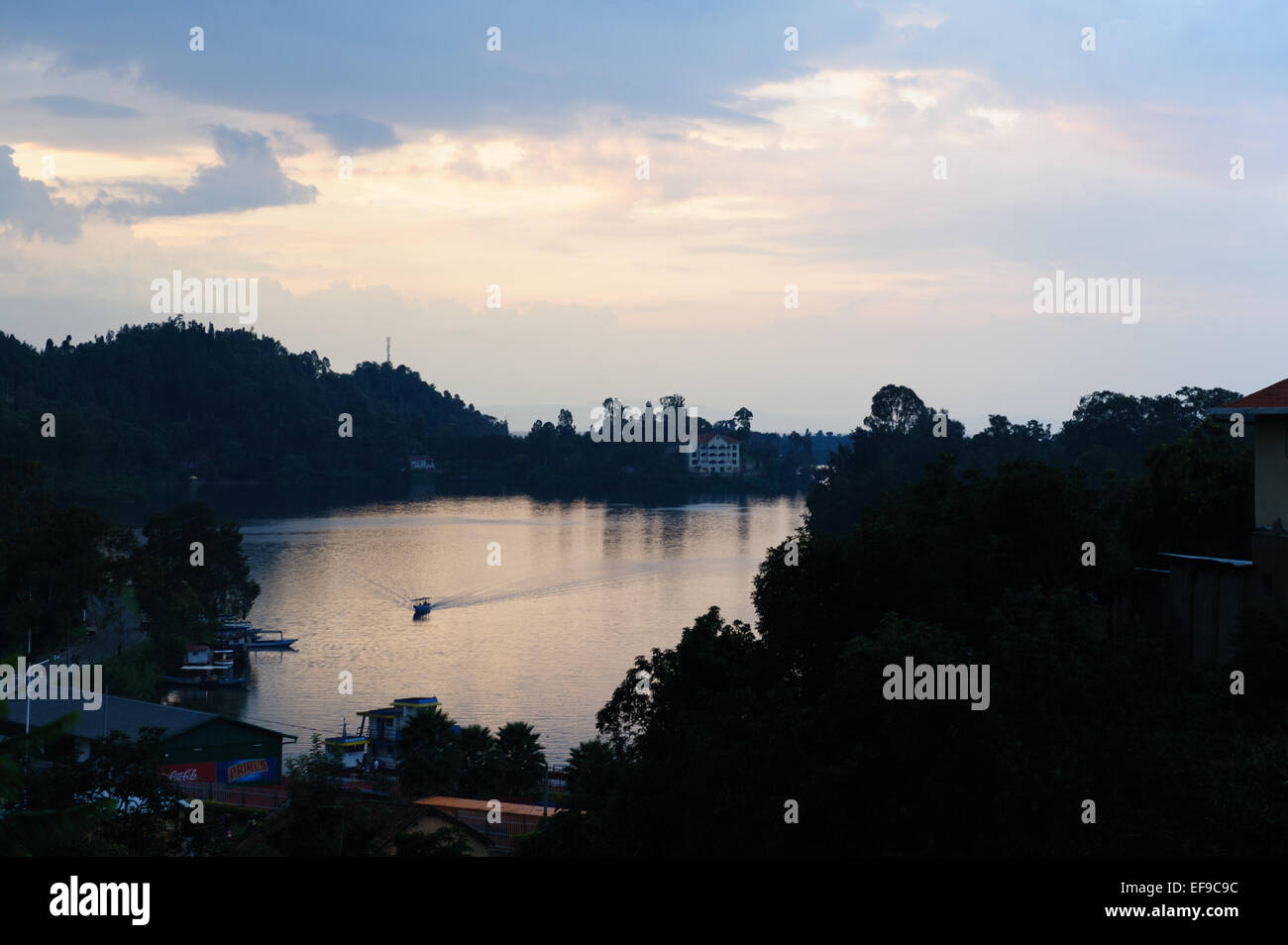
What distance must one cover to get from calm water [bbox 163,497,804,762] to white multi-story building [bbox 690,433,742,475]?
38.9 metres

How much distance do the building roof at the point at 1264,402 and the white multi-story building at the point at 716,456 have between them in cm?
10401

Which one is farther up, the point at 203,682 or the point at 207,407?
the point at 207,407

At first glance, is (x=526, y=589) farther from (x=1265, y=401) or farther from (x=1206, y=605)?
(x=1265, y=401)

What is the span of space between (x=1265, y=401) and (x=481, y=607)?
36.4 metres

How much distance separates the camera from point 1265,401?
1091cm

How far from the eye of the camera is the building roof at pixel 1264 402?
418 inches

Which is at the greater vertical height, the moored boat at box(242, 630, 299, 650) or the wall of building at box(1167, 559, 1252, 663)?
the wall of building at box(1167, 559, 1252, 663)

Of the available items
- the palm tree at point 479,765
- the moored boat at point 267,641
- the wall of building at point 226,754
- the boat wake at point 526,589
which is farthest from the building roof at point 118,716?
the boat wake at point 526,589

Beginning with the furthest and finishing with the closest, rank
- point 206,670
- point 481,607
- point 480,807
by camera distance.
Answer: point 481,607
point 206,670
point 480,807

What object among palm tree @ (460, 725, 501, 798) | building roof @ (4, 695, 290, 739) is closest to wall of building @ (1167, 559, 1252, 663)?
palm tree @ (460, 725, 501, 798)

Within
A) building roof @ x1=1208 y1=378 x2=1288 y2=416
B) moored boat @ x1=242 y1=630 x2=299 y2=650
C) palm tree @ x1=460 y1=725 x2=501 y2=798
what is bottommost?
moored boat @ x1=242 y1=630 x2=299 y2=650

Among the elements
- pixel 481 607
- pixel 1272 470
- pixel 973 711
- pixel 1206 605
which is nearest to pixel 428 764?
pixel 1206 605

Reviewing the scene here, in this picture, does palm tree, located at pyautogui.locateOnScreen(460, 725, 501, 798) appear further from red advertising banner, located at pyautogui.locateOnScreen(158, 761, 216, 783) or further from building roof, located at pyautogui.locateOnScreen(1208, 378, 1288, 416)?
building roof, located at pyautogui.locateOnScreen(1208, 378, 1288, 416)

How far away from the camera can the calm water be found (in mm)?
31312
